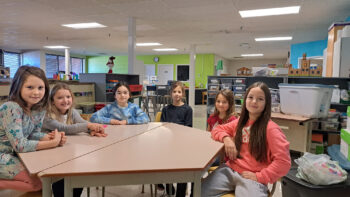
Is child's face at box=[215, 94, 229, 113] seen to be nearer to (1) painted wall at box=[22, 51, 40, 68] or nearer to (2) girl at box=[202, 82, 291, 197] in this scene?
(2) girl at box=[202, 82, 291, 197]

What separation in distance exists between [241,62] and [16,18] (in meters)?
11.8

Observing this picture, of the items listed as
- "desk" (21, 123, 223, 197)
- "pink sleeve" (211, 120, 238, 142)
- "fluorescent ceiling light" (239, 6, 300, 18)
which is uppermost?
"fluorescent ceiling light" (239, 6, 300, 18)

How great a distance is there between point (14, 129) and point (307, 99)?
289 centimetres

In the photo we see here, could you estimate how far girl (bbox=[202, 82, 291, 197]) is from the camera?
121 cm

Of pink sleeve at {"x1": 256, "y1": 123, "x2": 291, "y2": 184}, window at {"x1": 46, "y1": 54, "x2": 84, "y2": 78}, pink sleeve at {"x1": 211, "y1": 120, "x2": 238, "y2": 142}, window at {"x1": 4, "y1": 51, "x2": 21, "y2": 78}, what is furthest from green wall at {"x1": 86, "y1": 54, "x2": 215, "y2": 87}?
pink sleeve at {"x1": 256, "y1": 123, "x2": 291, "y2": 184}

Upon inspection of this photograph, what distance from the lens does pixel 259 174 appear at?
1227 mm

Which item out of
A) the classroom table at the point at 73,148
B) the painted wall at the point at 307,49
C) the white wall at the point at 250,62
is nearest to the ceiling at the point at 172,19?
the painted wall at the point at 307,49

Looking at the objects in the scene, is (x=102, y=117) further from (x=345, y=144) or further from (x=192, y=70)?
(x=192, y=70)

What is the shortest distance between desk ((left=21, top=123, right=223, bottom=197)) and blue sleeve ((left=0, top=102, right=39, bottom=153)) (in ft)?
0.44

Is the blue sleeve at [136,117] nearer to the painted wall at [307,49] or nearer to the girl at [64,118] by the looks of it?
the girl at [64,118]

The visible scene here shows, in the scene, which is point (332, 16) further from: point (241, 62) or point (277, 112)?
point (241, 62)

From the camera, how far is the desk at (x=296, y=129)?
2752mm

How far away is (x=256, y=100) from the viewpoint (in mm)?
1367

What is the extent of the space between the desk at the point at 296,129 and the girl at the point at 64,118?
87.0 inches
